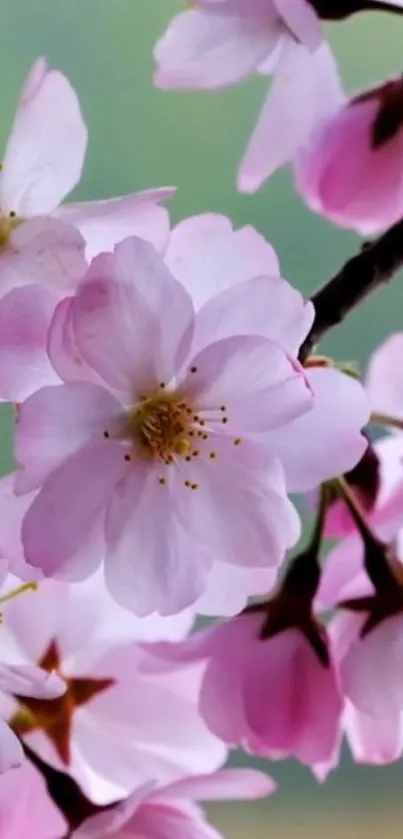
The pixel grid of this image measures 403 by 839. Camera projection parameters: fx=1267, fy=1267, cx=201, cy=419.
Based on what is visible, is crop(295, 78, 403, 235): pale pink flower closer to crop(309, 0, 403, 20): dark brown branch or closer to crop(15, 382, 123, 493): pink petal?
crop(309, 0, 403, 20): dark brown branch

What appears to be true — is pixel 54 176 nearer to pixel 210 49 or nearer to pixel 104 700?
pixel 210 49

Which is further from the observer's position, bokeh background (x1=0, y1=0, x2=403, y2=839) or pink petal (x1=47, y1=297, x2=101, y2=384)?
bokeh background (x1=0, y1=0, x2=403, y2=839)

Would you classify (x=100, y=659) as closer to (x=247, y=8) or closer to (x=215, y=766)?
(x=215, y=766)

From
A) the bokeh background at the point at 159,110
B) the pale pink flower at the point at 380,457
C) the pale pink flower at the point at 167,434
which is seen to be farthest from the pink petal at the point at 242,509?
the bokeh background at the point at 159,110

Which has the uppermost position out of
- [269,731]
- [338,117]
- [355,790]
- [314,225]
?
[338,117]

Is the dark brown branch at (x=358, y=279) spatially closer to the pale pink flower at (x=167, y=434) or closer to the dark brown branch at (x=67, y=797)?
the pale pink flower at (x=167, y=434)

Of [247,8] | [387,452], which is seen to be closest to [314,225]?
[387,452]

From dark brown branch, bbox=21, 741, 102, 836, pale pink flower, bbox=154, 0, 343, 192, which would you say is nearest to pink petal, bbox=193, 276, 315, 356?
pale pink flower, bbox=154, 0, 343, 192
